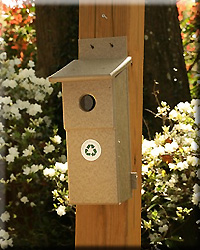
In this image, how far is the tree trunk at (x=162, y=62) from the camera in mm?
4270

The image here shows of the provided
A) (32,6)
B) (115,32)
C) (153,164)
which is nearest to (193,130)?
(153,164)

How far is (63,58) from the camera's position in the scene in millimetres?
4535

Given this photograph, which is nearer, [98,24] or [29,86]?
[98,24]

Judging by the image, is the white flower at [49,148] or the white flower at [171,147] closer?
the white flower at [171,147]

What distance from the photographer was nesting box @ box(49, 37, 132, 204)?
2309 millimetres

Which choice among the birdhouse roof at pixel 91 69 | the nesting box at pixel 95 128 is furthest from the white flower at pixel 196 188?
the birdhouse roof at pixel 91 69

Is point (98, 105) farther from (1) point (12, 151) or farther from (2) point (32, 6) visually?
(2) point (32, 6)

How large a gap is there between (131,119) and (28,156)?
1.68 m

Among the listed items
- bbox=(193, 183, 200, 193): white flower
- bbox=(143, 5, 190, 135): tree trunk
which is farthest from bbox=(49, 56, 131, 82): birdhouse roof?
bbox=(143, 5, 190, 135): tree trunk

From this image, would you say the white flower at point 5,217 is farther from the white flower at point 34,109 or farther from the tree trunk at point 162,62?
the tree trunk at point 162,62

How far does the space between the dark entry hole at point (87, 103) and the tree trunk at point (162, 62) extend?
189 cm

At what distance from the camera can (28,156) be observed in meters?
4.06

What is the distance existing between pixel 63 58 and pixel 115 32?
210cm

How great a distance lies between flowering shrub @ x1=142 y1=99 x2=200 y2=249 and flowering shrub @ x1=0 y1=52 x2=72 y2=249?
0.60 metres
